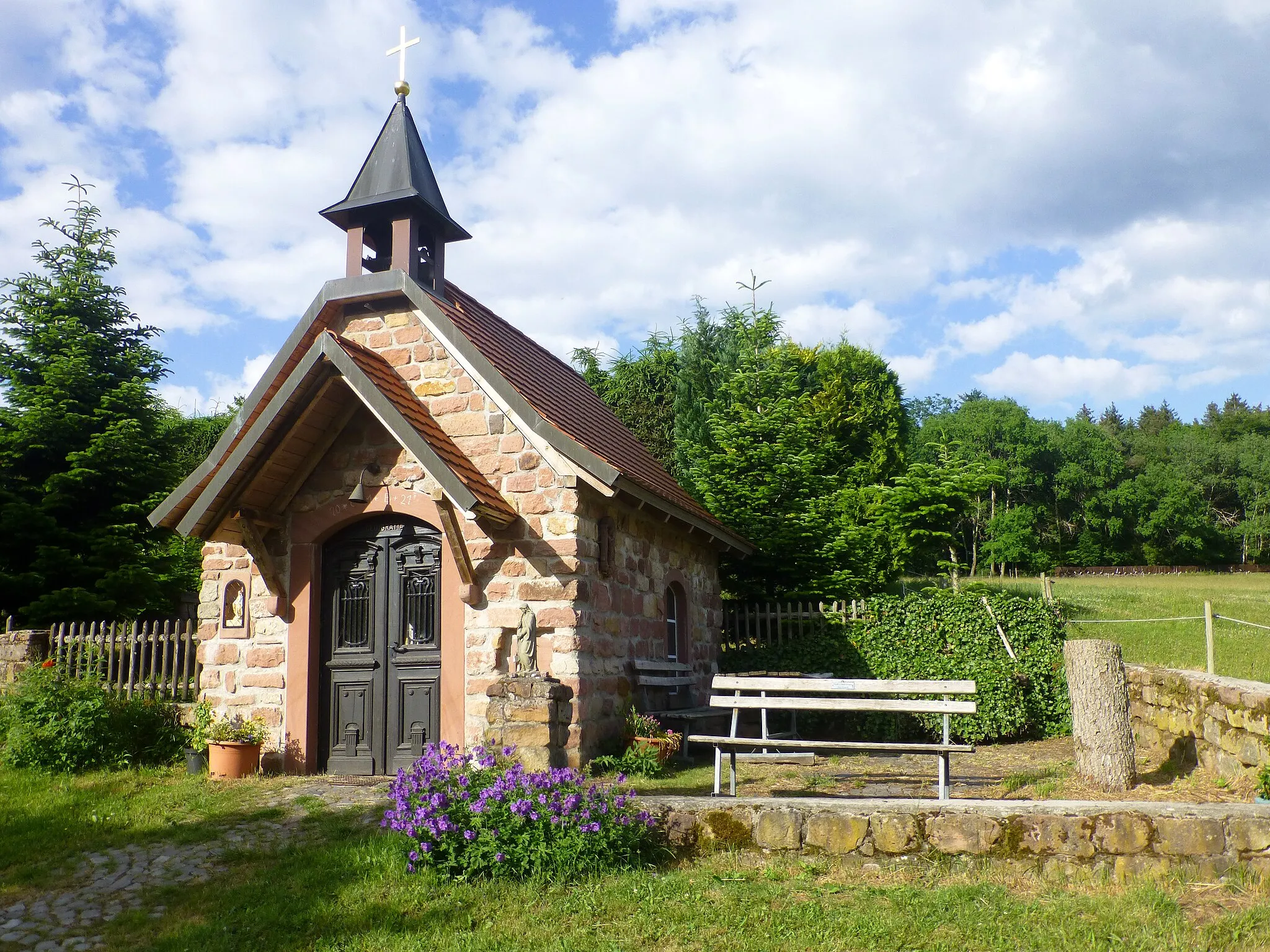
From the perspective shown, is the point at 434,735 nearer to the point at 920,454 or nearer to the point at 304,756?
the point at 304,756

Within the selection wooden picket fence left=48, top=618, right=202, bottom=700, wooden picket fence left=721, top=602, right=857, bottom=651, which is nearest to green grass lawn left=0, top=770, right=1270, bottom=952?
wooden picket fence left=48, top=618, right=202, bottom=700

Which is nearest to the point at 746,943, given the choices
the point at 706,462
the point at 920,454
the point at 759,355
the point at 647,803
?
the point at 647,803

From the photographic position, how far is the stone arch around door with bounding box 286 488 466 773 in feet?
30.9

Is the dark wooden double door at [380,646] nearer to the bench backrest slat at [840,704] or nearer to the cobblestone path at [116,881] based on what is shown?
the cobblestone path at [116,881]

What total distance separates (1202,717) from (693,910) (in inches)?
214

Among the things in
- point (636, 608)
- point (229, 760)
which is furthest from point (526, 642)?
point (229, 760)

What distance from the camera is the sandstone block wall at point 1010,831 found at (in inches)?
212

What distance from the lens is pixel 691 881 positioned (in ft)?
18.1

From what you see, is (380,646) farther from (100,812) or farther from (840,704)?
(840,704)

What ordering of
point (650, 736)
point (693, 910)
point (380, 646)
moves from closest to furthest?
1. point (693, 910)
2. point (380, 646)
3. point (650, 736)

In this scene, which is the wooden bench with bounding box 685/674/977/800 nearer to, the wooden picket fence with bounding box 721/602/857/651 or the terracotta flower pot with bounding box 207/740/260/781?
the terracotta flower pot with bounding box 207/740/260/781

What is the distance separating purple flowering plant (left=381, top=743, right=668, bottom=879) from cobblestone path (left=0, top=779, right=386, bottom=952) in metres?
1.53

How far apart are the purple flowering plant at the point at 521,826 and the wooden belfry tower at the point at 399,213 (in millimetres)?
6664

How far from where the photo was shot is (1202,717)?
816 centimetres
